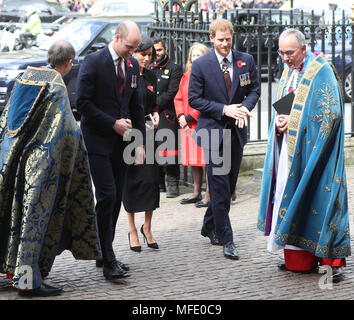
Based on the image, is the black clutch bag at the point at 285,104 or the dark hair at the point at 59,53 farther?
the black clutch bag at the point at 285,104

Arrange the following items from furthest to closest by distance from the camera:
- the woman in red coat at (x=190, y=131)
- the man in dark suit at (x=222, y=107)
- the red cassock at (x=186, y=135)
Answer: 1. the red cassock at (x=186, y=135)
2. the woman in red coat at (x=190, y=131)
3. the man in dark suit at (x=222, y=107)

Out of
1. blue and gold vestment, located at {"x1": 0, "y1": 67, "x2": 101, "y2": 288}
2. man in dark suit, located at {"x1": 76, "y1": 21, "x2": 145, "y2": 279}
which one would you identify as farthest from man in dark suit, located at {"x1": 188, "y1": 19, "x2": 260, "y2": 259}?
blue and gold vestment, located at {"x1": 0, "y1": 67, "x2": 101, "y2": 288}

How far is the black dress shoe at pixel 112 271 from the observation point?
659 cm

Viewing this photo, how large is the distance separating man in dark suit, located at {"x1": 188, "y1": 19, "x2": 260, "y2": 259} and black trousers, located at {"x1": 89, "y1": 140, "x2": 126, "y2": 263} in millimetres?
980

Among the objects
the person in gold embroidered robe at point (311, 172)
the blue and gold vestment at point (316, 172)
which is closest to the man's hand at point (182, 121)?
the person in gold embroidered robe at point (311, 172)

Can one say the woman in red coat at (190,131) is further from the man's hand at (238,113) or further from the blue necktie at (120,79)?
the blue necktie at (120,79)

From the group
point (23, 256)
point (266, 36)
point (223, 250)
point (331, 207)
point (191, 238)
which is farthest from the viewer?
point (266, 36)

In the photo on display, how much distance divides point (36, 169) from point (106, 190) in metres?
0.73

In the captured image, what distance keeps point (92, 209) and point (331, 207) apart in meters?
1.77

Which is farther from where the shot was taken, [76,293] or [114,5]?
[114,5]

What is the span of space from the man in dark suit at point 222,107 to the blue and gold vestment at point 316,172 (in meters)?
0.76

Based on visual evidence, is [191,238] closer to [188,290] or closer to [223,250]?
[223,250]

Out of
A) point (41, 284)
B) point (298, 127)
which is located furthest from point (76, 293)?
point (298, 127)

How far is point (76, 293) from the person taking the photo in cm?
624
